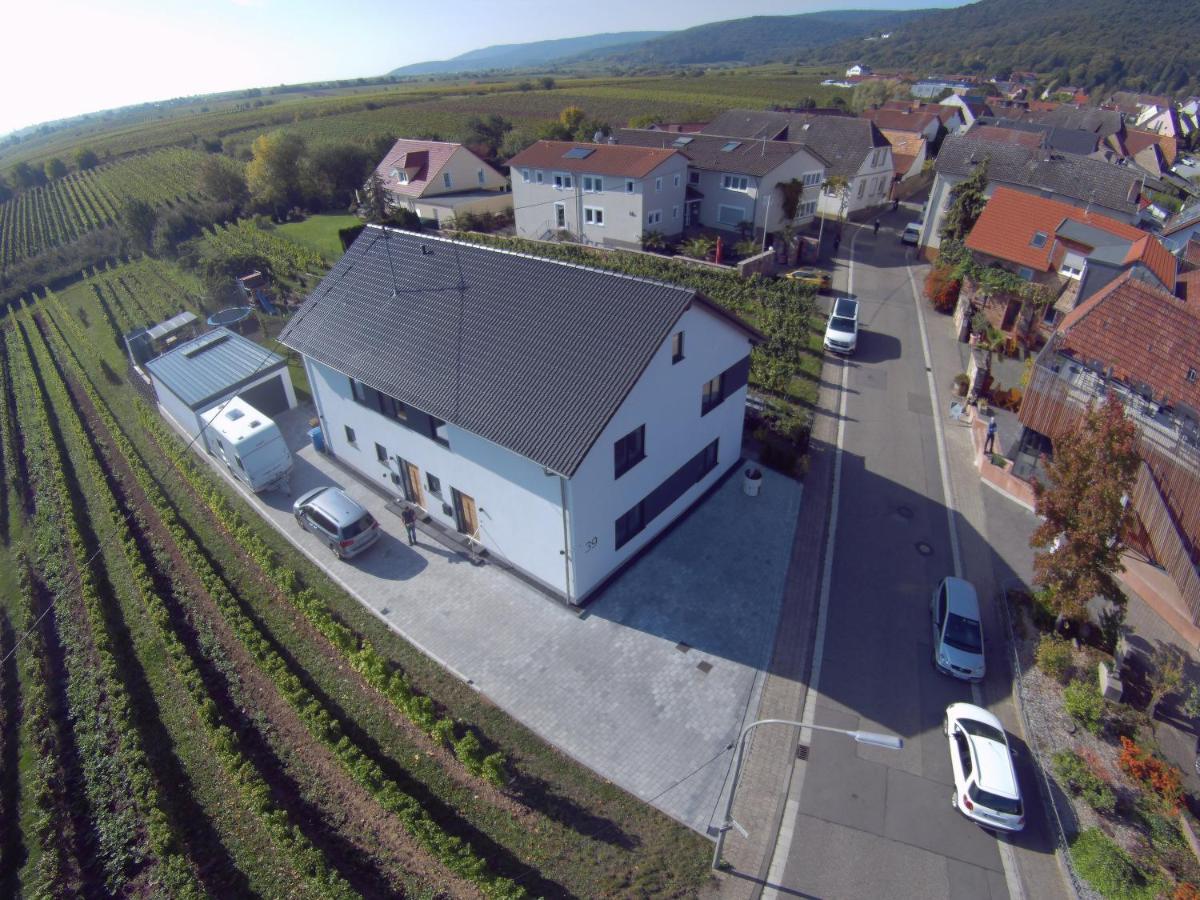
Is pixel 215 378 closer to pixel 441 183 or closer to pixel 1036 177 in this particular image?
pixel 441 183

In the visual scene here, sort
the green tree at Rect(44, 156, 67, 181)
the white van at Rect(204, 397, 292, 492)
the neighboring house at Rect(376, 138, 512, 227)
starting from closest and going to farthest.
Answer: the white van at Rect(204, 397, 292, 492) < the neighboring house at Rect(376, 138, 512, 227) < the green tree at Rect(44, 156, 67, 181)

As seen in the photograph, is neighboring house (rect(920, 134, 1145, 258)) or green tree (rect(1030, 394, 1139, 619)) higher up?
neighboring house (rect(920, 134, 1145, 258))

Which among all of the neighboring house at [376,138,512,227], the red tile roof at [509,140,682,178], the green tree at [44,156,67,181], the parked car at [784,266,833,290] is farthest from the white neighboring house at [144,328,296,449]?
the green tree at [44,156,67,181]

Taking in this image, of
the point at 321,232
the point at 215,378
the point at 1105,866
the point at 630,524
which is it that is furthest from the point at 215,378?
the point at 321,232

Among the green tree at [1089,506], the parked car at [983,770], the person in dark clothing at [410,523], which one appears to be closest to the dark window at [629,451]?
the person in dark clothing at [410,523]

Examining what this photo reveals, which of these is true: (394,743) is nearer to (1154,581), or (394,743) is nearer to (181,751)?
(181,751)

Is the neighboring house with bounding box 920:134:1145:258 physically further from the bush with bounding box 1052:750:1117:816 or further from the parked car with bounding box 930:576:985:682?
the bush with bounding box 1052:750:1117:816

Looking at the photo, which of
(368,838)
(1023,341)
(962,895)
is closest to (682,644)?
(962,895)

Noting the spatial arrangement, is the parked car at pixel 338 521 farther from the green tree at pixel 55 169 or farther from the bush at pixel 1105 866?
the green tree at pixel 55 169
